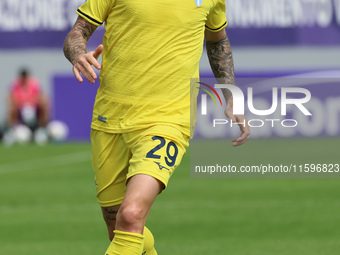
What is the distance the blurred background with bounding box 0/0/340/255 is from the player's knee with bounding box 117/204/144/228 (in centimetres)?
275

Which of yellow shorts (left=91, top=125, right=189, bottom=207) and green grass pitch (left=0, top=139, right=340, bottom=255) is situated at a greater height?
yellow shorts (left=91, top=125, right=189, bottom=207)

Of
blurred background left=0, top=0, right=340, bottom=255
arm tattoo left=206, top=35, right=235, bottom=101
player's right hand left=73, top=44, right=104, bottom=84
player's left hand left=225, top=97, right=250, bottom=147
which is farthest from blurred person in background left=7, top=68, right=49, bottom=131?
player's right hand left=73, top=44, right=104, bottom=84

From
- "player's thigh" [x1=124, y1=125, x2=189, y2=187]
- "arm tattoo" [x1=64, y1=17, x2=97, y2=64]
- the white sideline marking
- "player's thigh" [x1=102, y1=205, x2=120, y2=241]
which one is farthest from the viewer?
the white sideline marking

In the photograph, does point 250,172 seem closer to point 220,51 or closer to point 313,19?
point 220,51

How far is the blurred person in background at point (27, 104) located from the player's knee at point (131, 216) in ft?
57.4

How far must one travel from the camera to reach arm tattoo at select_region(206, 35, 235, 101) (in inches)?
224

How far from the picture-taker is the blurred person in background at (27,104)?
21.7 meters

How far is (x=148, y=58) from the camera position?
16.3ft

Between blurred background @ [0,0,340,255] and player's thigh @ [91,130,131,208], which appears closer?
player's thigh @ [91,130,131,208]

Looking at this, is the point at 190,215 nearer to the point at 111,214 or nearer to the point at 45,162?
the point at 111,214

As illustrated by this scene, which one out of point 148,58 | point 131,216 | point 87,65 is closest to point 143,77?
point 148,58

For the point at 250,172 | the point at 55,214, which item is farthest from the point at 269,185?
the point at 55,214

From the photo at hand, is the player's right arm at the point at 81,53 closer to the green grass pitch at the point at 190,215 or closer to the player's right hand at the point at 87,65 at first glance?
the player's right hand at the point at 87,65

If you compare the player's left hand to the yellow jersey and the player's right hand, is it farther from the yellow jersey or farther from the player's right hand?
the player's right hand
